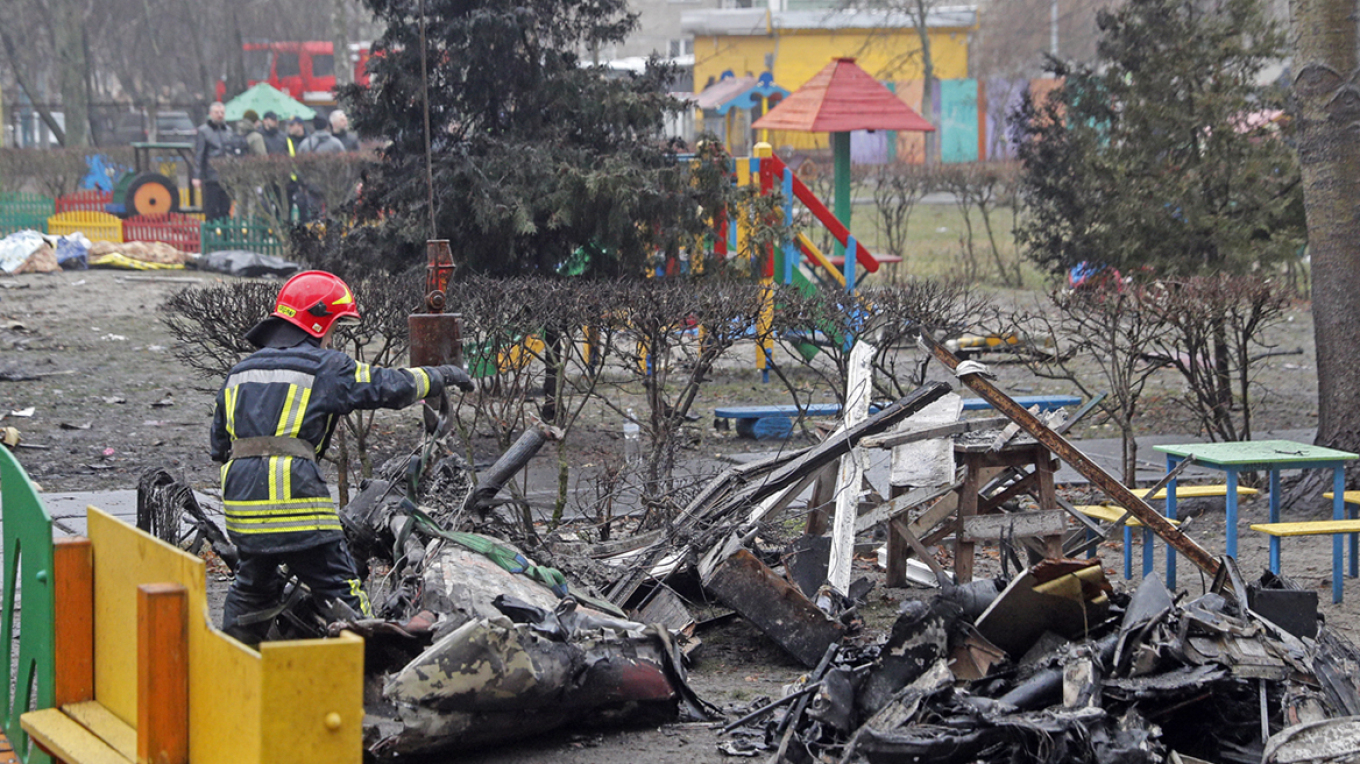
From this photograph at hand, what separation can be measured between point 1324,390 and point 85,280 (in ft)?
50.2

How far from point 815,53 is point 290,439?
4310 cm

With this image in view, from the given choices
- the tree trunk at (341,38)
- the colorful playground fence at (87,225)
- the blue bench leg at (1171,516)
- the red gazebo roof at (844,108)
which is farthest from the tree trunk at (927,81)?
the blue bench leg at (1171,516)

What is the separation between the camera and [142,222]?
70.3ft

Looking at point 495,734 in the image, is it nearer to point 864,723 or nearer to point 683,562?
point 864,723

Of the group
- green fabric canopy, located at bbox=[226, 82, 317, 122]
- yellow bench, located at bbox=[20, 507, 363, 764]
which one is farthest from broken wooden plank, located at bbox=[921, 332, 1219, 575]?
green fabric canopy, located at bbox=[226, 82, 317, 122]

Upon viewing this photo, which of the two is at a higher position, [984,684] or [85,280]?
[85,280]

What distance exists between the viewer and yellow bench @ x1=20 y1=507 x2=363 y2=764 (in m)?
2.79

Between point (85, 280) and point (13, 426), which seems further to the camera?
point (85, 280)

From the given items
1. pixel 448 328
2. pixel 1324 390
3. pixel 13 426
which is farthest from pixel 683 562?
pixel 13 426

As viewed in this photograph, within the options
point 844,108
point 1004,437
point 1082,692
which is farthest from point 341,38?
Result: point 1082,692

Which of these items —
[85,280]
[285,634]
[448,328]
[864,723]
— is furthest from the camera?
[85,280]

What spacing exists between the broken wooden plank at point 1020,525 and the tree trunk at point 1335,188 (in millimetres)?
3474

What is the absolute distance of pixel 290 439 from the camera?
4504 mm

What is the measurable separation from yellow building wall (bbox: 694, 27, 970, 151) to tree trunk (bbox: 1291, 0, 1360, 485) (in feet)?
117
